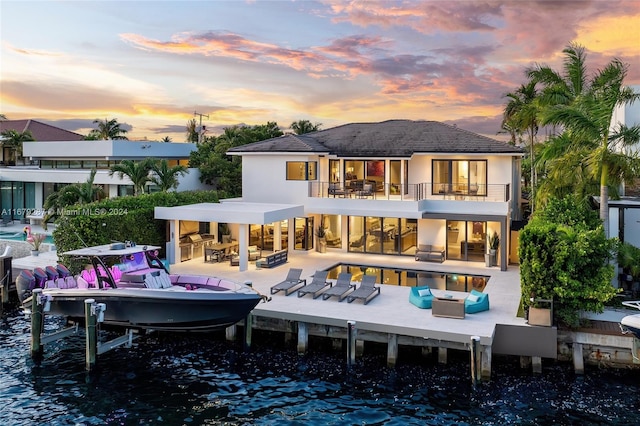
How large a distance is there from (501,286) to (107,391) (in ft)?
52.1

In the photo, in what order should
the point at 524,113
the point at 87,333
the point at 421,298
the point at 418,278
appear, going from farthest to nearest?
the point at 524,113, the point at 418,278, the point at 421,298, the point at 87,333

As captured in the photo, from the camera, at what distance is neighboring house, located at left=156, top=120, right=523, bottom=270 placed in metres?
27.5

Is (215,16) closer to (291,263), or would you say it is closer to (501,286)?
(291,263)

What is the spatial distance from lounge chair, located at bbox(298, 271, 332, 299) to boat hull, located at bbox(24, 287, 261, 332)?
274cm

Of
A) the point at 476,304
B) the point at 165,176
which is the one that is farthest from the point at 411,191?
the point at 165,176

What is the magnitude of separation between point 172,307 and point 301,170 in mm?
14897

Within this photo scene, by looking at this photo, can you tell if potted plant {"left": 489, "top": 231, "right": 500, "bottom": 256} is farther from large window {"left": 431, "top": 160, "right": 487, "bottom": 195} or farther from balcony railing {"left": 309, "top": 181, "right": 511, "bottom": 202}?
large window {"left": 431, "top": 160, "right": 487, "bottom": 195}

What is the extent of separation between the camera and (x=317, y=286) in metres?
20.8

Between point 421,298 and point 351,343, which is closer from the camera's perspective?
point 351,343

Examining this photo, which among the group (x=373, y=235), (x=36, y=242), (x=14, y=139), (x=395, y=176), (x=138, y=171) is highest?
(x=14, y=139)

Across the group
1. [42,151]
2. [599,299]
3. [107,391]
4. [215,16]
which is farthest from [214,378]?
[42,151]

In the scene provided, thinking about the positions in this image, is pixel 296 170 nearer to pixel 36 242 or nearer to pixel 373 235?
pixel 373 235

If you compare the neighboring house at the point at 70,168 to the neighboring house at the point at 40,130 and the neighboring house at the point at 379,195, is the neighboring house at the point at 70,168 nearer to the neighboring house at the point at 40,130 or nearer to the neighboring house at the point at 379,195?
the neighboring house at the point at 379,195

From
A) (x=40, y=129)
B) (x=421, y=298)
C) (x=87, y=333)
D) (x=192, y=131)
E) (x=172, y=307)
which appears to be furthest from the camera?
(x=192, y=131)
